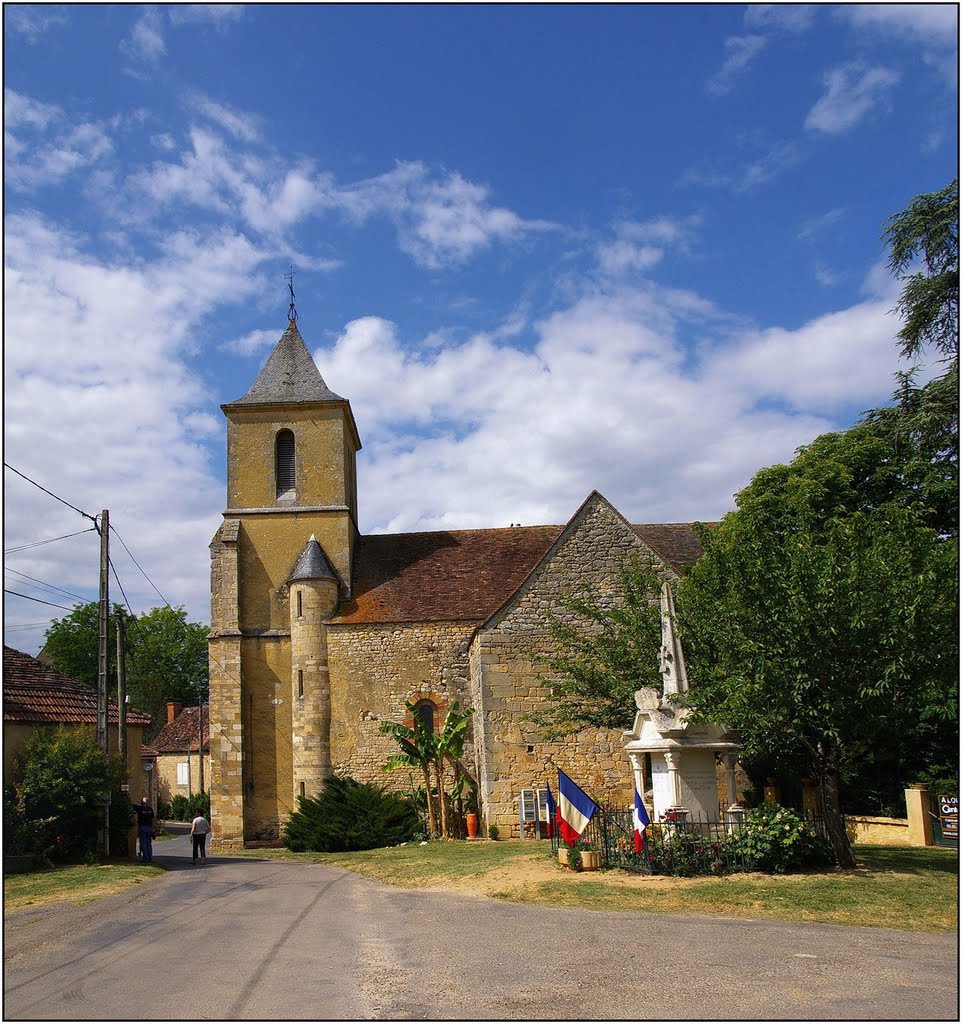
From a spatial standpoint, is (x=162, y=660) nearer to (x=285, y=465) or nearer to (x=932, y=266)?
(x=285, y=465)

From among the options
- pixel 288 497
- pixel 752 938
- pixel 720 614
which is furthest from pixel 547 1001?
pixel 288 497

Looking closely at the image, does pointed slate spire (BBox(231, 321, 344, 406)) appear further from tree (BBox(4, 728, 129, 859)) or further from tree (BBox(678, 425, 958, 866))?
tree (BBox(678, 425, 958, 866))

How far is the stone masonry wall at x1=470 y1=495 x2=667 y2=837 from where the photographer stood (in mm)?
21875

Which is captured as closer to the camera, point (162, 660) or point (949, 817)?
point (949, 817)

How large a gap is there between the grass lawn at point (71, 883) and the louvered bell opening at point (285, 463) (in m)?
13.1

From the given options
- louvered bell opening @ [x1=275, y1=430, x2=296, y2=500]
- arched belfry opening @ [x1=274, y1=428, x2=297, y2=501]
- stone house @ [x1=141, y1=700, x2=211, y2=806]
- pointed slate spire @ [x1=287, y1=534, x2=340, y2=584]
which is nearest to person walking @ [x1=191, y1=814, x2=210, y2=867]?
pointed slate spire @ [x1=287, y1=534, x2=340, y2=584]

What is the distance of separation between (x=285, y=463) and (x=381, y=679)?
26.9ft

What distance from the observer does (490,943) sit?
9.34 m

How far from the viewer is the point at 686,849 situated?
13.0 meters

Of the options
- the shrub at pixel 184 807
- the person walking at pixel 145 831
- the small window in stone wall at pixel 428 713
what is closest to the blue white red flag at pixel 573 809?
the person walking at pixel 145 831

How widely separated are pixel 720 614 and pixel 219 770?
679 inches

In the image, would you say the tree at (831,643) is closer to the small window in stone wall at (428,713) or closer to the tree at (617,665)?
the tree at (617,665)

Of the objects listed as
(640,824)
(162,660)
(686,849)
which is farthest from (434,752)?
(162,660)

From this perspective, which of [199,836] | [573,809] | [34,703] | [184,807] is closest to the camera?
[573,809]
